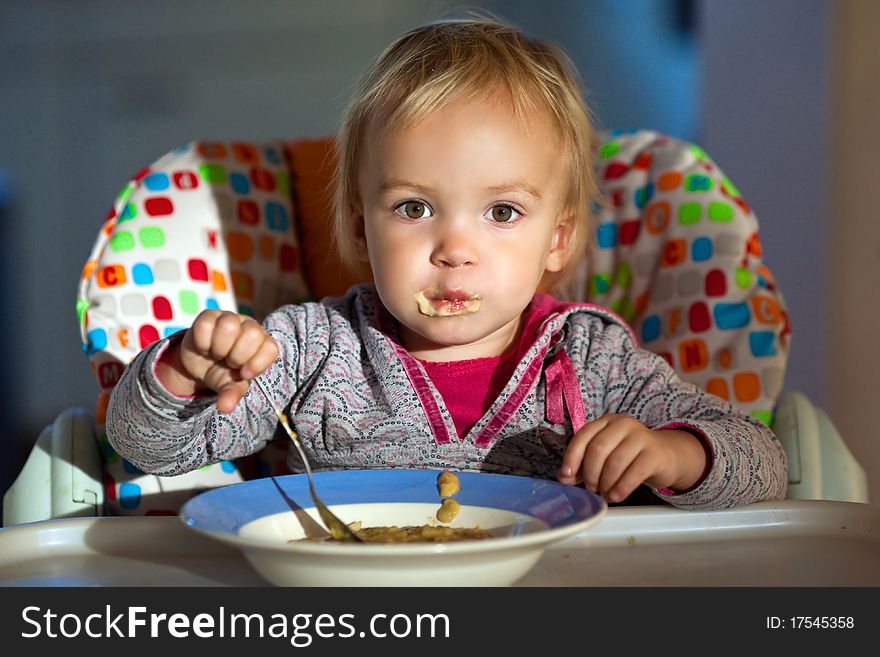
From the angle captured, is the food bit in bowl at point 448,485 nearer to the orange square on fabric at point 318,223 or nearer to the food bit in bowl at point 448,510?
the food bit in bowl at point 448,510

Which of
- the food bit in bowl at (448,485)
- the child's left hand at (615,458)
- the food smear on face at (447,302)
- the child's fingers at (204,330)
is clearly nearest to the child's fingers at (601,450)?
the child's left hand at (615,458)

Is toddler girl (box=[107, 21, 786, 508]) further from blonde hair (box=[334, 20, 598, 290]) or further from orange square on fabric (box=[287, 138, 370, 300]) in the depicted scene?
orange square on fabric (box=[287, 138, 370, 300])

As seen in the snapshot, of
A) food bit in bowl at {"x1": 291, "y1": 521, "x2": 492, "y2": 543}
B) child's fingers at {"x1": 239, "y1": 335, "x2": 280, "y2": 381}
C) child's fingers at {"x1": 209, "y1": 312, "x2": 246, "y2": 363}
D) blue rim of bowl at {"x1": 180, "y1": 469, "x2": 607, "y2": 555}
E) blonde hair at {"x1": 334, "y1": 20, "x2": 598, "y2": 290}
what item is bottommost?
food bit in bowl at {"x1": 291, "y1": 521, "x2": 492, "y2": 543}

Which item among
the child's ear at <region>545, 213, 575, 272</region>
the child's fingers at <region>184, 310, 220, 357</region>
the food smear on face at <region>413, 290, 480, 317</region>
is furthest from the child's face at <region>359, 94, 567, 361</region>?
the child's fingers at <region>184, 310, 220, 357</region>

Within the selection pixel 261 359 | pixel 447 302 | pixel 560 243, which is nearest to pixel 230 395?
pixel 261 359

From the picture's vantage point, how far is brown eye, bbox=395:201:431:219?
101 centimetres

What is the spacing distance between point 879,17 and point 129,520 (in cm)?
209

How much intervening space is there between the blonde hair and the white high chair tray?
44 centimetres

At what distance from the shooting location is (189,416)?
0.95 m

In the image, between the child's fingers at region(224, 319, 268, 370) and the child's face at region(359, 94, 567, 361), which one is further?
the child's face at region(359, 94, 567, 361)

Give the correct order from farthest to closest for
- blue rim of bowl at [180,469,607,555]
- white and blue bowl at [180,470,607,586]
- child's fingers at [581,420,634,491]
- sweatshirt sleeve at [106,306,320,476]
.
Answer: sweatshirt sleeve at [106,306,320,476] < child's fingers at [581,420,634,491] < blue rim of bowl at [180,469,607,555] < white and blue bowl at [180,470,607,586]

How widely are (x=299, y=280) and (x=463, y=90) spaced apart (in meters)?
0.44

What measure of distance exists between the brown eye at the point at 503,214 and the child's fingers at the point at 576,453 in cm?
27

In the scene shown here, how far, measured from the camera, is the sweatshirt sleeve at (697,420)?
2.99 feet
